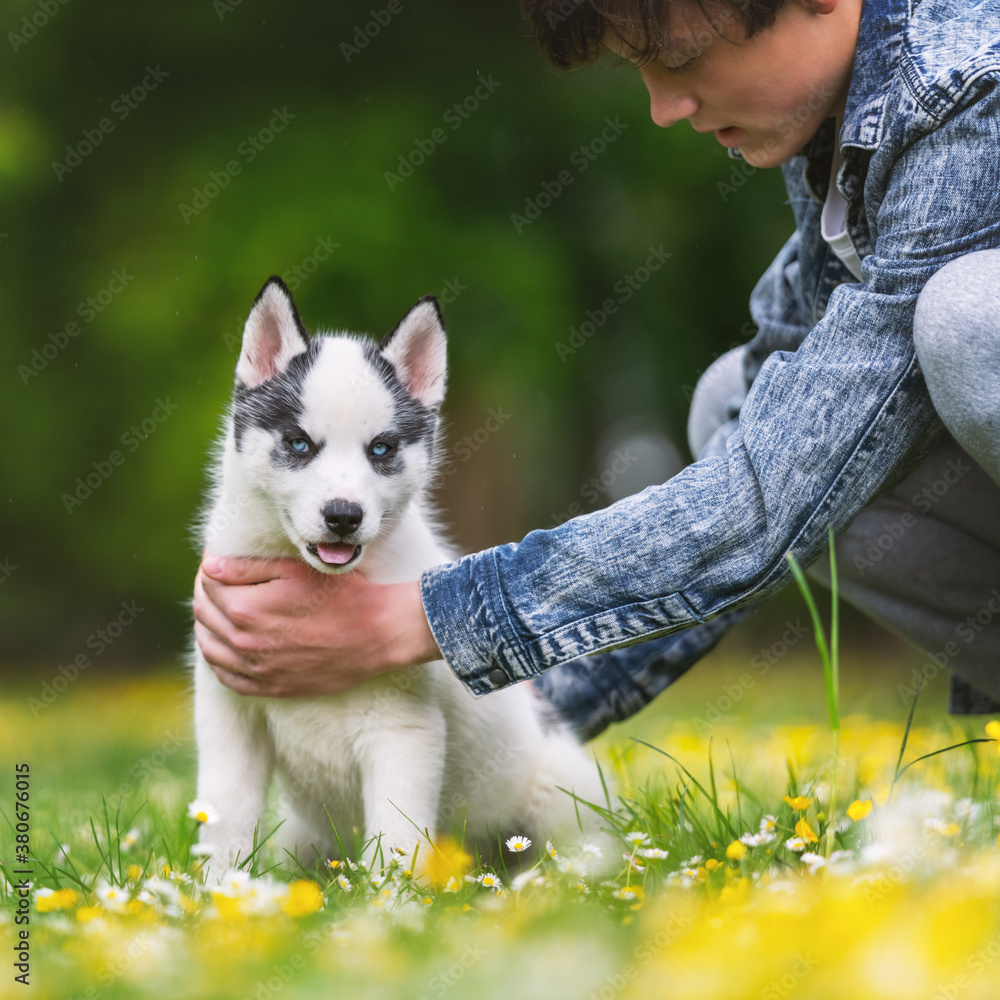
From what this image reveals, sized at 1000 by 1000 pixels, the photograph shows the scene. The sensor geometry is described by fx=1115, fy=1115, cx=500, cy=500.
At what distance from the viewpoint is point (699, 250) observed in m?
8.95

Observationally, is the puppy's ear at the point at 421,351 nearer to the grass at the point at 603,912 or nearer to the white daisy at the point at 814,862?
the grass at the point at 603,912

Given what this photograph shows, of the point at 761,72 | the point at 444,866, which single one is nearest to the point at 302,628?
the point at 444,866

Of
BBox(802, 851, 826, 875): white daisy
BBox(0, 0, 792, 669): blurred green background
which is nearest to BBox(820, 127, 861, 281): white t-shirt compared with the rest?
BBox(802, 851, 826, 875): white daisy

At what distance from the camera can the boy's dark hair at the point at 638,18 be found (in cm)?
213

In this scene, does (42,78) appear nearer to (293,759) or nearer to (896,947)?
(293,759)

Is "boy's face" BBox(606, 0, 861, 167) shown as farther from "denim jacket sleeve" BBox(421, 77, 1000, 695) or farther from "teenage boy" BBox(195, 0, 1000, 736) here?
"denim jacket sleeve" BBox(421, 77, 1000, 695)

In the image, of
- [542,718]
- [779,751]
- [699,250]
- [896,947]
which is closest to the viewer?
[896,947]

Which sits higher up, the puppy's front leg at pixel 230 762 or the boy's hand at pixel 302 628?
the boy's hand at pixel 302 628

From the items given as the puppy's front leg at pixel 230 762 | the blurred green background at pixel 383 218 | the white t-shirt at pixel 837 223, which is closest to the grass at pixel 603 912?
the puppy's front leg at pixel 230 762

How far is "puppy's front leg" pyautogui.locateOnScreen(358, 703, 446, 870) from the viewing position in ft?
8.08

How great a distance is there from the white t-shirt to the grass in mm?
1100

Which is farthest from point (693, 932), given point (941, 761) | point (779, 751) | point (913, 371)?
point (779, 751)

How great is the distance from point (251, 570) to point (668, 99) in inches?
54.8

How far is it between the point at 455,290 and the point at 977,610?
16.9ft
